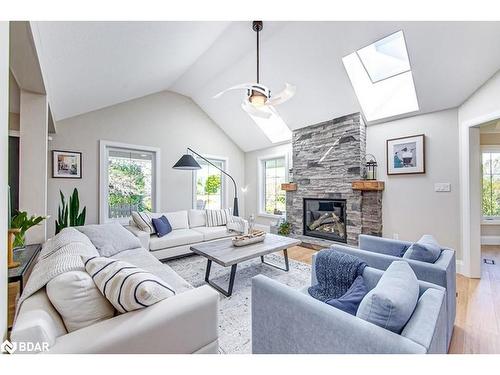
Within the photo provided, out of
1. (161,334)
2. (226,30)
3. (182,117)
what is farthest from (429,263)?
(182,117)

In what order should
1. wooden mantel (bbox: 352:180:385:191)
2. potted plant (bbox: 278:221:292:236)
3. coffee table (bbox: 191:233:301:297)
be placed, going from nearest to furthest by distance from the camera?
coffee table (bbox: 191:233:301:297)
wooden mantel (bbox: 352:180:385:191)
potted plant (bbox: 278:221:292:236)

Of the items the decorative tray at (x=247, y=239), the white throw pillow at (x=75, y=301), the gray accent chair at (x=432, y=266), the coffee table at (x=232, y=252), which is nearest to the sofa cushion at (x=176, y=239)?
the coffee table at (x=232, y=252)

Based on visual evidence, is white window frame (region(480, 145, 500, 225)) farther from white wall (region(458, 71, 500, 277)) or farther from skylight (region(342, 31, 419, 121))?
skylight (region(342, 31, 419, 121))

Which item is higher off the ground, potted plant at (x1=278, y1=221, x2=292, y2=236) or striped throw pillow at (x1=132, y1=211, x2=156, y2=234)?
striped throw pillow at (x1=132, y1=211, x2=156, y2=234)

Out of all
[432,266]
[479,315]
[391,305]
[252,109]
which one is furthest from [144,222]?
[479,315]

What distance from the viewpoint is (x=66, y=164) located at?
362 cm

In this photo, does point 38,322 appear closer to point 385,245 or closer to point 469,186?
point 385,245

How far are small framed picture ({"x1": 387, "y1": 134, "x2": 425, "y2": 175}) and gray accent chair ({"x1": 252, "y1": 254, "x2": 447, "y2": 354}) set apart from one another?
2.67 metres

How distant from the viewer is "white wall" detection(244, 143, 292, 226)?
555cm

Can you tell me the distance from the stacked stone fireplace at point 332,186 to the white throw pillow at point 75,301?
369 cm

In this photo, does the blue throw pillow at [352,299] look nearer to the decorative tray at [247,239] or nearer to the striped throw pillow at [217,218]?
the decorative tray at [247,239]

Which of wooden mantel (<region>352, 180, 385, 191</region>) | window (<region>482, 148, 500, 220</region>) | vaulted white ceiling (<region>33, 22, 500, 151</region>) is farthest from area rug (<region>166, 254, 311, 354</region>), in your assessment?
window (<region>482, 148, 500, 220</region>)

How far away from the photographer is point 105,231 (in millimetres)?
2566

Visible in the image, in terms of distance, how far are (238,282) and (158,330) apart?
1715 mm
